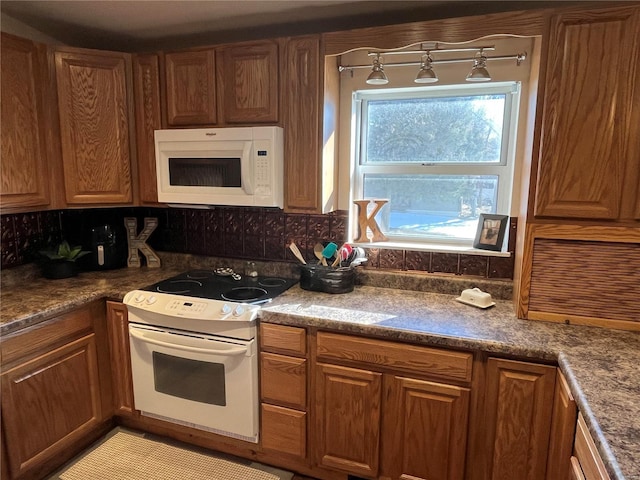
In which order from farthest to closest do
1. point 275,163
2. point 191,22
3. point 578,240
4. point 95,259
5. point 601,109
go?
1. point 95,259
2. point 191,22
3. point 275,163
4. point 578,240
5. point 601,109

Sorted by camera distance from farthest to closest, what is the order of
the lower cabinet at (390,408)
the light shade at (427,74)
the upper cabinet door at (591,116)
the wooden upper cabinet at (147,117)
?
the wooden upper cabinet at (147,117), the light shade at (427,74), the lower cabinet at (390,408), the upper cabinet door at (591,116)

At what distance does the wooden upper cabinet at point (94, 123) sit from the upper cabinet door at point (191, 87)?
0.27 meters

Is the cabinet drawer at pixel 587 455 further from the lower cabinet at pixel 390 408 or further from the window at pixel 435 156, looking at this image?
the window at pixel 435 156

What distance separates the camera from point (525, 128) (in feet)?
6.23

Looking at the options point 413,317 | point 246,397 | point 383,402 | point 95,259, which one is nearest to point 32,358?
point 95,259

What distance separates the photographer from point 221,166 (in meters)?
2.10

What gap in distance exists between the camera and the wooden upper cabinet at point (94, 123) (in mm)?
2123

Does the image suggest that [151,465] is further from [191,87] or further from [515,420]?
[191,87]

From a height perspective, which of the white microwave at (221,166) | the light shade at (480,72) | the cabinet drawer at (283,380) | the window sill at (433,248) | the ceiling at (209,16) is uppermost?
the ceiling at (209,16)

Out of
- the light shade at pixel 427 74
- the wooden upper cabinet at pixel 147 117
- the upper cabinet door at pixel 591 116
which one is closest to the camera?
the upper cabinet door at pixel 591 116

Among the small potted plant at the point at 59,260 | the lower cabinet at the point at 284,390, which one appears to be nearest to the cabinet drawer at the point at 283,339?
the lower cabinet at the point at 284,390

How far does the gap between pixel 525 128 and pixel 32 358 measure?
8.06 feet

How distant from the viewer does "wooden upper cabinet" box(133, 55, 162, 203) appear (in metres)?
2.22

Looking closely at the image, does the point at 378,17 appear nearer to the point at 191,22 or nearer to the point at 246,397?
the point at 191,22
